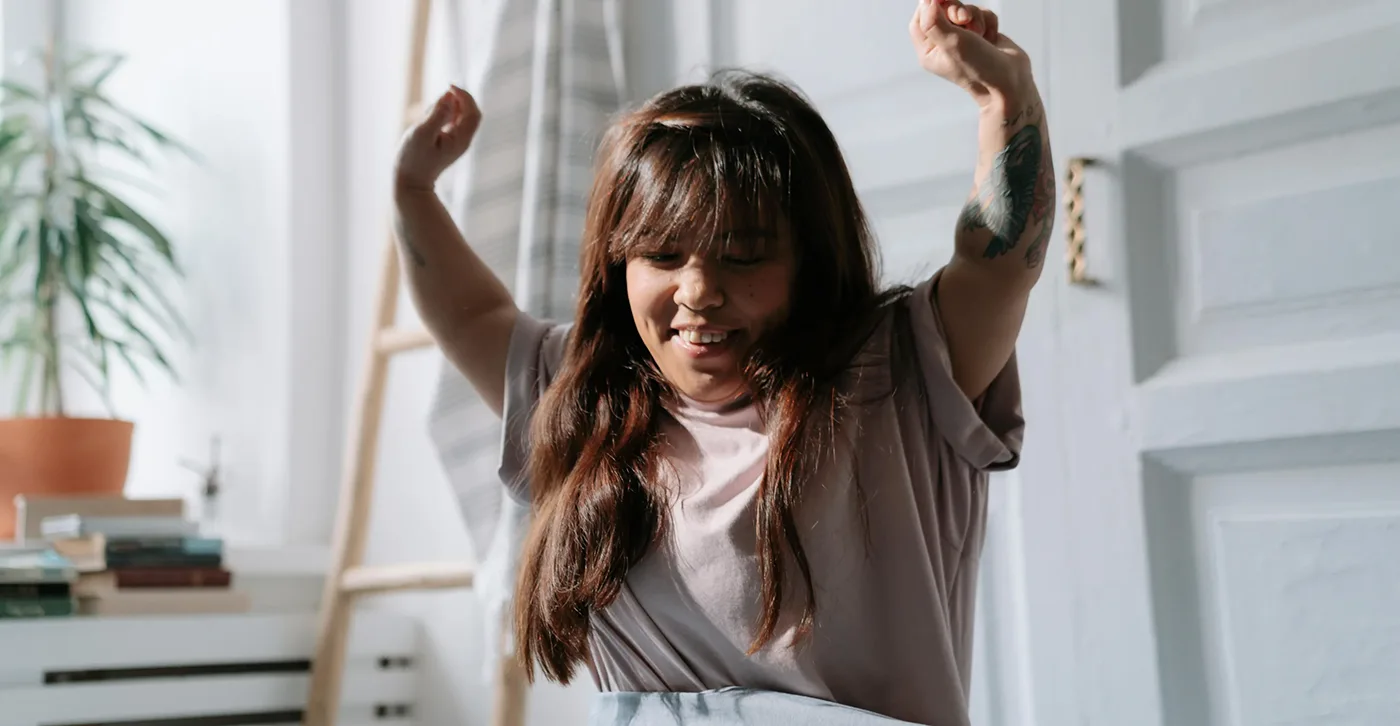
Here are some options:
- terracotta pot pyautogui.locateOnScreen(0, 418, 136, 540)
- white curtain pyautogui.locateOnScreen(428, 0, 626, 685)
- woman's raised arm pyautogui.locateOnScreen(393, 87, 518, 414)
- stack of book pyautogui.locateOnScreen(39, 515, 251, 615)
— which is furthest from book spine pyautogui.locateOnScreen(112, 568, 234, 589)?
woman's raised arm pyautogui.locateOnScreen(393, 87, 518, 414)

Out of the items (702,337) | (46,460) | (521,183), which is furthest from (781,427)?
(46,460)

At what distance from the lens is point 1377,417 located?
123 centimetres

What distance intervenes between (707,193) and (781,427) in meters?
0.18

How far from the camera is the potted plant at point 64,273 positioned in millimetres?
2305

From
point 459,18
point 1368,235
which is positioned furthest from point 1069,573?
point 459,18

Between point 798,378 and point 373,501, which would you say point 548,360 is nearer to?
point 798,378

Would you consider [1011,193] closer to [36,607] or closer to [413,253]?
[413,253]

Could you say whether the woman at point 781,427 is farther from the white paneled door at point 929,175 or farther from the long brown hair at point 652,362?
the white paneled door at point 929,175

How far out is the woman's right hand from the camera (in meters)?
1.24

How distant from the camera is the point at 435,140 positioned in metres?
1.24

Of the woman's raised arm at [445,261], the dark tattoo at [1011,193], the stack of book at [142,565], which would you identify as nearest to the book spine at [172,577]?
the stack of book at [142,565]

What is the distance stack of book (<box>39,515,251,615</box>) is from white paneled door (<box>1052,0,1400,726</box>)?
1.29 m

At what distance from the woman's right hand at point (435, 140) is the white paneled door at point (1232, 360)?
2.05ft

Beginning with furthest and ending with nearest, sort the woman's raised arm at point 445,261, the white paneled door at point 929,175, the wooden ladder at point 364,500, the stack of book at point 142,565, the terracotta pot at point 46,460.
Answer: the terracotta pot at point 46,460
the wooden ladder at point 364,500
the stack of book at point 142,565
the white paneled door at point 929,175
the woman's raised arm at point 445,261
